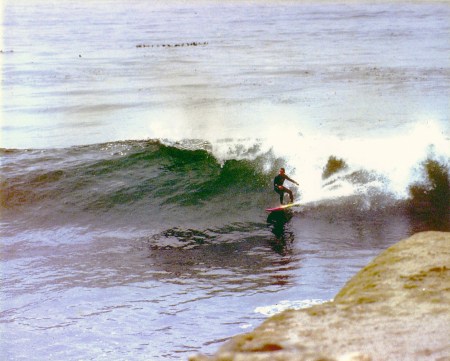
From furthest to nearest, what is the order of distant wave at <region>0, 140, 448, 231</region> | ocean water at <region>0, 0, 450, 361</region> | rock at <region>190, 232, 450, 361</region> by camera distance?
distant wave at <region>0, 140, 448, 231</region> < ocean water at <region>0, 0, 450, 361</region> < rock at <region>190, 232, 450, 361</region>

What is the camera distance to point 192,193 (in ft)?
63.9

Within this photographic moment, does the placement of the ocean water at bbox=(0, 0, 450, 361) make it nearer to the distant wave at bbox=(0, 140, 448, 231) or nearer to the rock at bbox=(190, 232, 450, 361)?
the distant wave at bbox=(0, 140, 448, 231)

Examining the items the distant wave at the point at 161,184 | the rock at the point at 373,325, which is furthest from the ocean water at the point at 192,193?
the rock at the point at 373,325

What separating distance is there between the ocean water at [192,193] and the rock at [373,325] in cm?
547

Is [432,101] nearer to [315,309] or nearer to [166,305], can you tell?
[166,305]

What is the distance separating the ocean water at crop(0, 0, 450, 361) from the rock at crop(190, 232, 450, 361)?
17.9 ft

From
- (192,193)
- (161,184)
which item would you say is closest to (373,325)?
(192,193)

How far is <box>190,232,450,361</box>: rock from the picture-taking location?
325cm

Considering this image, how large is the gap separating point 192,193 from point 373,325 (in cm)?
1596

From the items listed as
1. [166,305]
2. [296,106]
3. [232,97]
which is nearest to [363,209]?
[166,305]

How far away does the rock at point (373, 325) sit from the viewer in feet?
10.7

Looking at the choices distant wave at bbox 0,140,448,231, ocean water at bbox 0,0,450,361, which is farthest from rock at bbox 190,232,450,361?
distant wave at bbox 0,140,448,231

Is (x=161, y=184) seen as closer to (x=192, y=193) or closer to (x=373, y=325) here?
(x=192, y=193)

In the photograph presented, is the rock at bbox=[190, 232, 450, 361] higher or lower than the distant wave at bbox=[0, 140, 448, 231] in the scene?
lower
